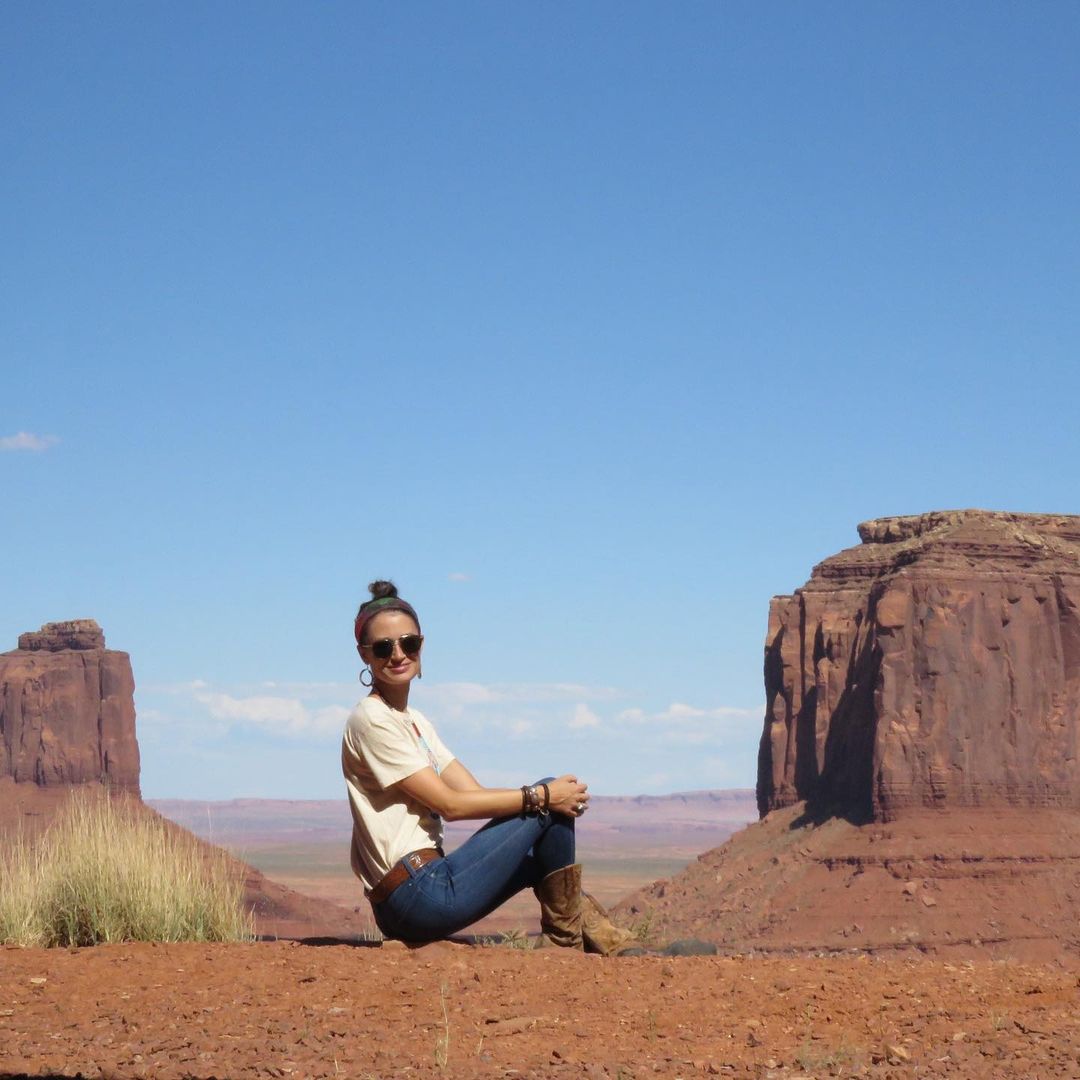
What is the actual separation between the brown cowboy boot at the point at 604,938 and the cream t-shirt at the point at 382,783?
3.51 feet

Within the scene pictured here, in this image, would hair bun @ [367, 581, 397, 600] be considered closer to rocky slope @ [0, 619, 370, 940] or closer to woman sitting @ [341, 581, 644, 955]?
woman sitting @ [341, 581, 644, 955]

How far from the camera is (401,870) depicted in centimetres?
844

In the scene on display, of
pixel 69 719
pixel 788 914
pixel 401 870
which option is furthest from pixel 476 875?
pixel 69 719

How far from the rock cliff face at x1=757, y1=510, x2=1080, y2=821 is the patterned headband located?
6558 centimetres

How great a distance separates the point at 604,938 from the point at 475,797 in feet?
4.64

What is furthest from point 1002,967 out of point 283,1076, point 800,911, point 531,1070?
point 800,911

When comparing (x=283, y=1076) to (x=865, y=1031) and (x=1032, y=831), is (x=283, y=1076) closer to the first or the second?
(x=865, y=1031)

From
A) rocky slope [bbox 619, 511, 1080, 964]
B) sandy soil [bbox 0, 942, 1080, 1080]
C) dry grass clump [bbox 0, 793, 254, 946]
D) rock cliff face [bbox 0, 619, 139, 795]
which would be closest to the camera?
sandy soil [bbox 0, 942, 1080, 1080]

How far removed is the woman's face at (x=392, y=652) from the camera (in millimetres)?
8633

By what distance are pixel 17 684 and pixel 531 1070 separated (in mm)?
89678

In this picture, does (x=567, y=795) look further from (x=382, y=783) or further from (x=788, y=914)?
(x=788, y=914)

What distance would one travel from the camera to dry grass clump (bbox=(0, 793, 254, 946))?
1047 centimetres

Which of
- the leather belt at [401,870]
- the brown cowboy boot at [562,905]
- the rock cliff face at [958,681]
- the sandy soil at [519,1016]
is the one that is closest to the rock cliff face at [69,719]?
the rock cliff face at [958,681]

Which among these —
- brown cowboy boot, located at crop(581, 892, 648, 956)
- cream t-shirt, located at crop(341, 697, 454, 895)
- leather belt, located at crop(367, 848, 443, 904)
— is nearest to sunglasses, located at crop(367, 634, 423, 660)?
cream t-shirt, located at crop(341, 697, 454, 895)
